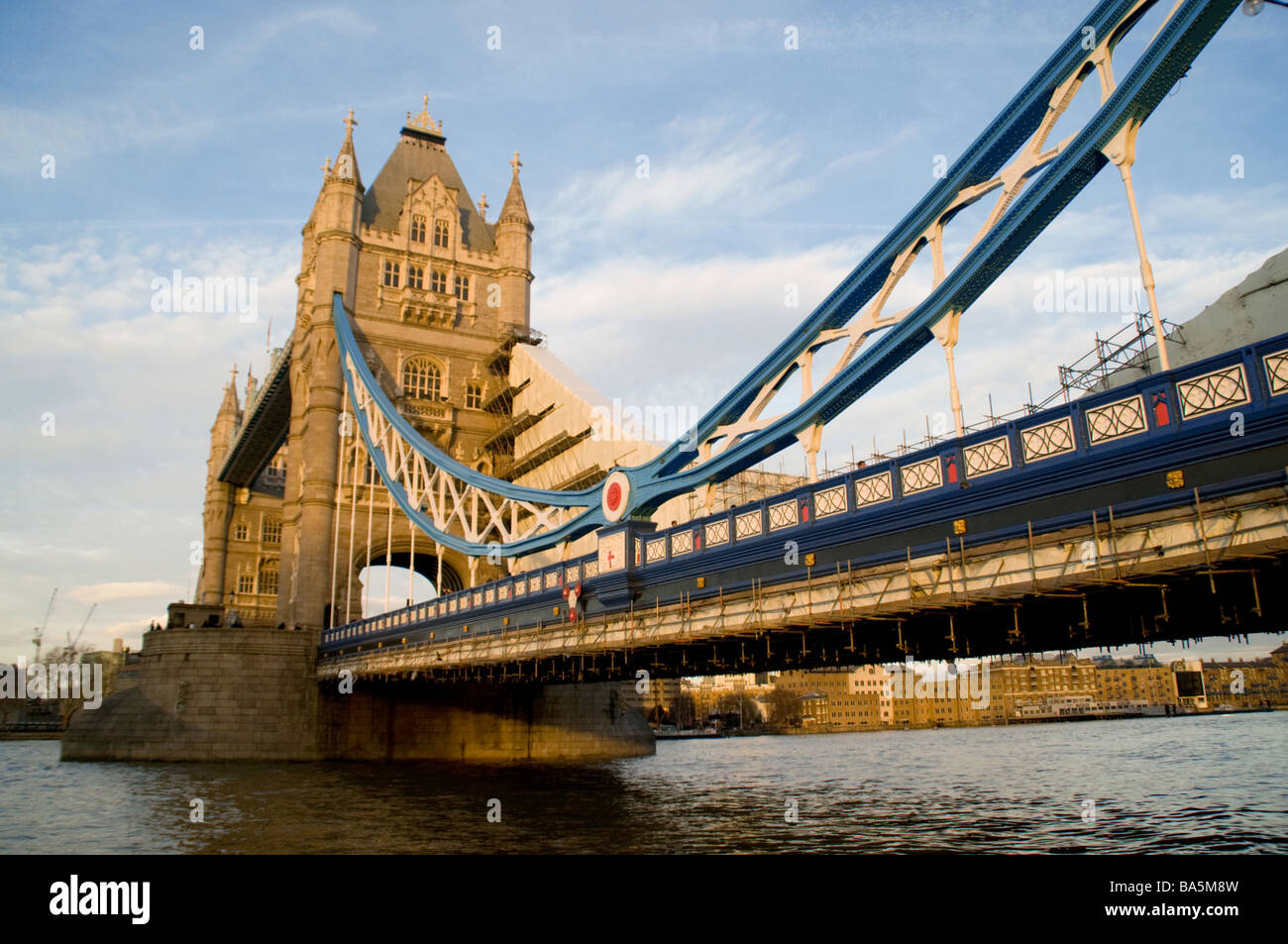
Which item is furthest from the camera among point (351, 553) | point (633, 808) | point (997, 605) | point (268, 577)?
point (268, 577)

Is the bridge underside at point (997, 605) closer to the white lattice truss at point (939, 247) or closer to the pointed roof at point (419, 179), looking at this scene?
the white lattice truss at point (939, 247)

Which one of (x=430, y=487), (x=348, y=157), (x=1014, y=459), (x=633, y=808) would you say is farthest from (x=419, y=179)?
(x=1014, y=459)

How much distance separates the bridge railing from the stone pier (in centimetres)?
2677

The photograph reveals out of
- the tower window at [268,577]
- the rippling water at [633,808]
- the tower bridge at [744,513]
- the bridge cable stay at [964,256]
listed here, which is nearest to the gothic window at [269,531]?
the tower window at [268,577]

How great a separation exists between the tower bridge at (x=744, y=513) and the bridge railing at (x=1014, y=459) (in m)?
0.04

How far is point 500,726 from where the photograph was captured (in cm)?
4634

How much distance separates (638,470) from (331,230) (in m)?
35.8

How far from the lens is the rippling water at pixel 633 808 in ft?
58.3

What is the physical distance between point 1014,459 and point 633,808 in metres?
14.9

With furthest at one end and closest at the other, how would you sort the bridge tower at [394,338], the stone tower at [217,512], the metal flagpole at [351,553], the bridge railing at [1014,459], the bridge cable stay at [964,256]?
1. the stone tower at [217,512]
2. the bridge tower at [394,338]
3. the metal flagpole at [351,553]
4. the bridge cable stay at [964,256]
5. the bridge railing at [1014,459]

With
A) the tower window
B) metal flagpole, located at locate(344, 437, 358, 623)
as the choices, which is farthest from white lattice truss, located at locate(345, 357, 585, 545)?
the tower window

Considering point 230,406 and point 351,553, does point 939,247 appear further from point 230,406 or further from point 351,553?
point 230,406

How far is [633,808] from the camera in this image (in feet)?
79.2
